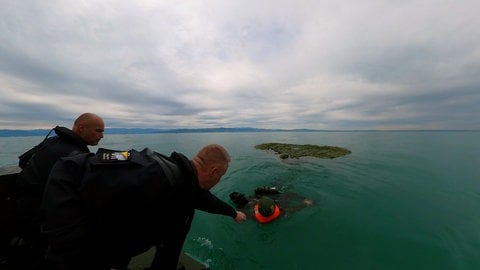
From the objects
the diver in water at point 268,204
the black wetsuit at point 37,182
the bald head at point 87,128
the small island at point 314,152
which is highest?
the bald head at point 87,128

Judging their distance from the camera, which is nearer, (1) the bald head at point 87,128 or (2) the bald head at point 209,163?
(2) the bald head at point 209,163

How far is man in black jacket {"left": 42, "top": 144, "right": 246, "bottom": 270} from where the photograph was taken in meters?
2.02

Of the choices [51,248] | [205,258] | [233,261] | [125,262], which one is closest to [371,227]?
[233,261]

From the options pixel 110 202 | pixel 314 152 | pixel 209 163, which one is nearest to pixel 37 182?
pixel 110 202

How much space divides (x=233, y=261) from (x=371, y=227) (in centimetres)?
760

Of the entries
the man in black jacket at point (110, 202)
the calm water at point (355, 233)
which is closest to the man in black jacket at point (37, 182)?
the man in black jacket at point (110, 202)

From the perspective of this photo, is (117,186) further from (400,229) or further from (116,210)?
(400,229)

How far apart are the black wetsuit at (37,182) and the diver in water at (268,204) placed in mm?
9067

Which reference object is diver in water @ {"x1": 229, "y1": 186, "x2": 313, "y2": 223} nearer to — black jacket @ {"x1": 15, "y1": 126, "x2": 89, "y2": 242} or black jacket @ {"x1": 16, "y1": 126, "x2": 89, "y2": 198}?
black jacket @ {"x1": 15, "y1": 126, "x2": 89, "y2": 242}

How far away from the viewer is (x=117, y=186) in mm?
1990

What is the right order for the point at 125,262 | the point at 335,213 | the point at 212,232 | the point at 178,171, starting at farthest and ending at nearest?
the point at 335,213
the point at 212,232
the point at 125,262
the point at 178,171

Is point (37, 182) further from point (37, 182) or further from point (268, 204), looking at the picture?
point (268, 204)

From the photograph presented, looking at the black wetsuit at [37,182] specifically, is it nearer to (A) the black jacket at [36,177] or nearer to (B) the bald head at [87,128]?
(A) the black jacket at [36,177]

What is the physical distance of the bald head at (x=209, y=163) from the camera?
8.73 ft
